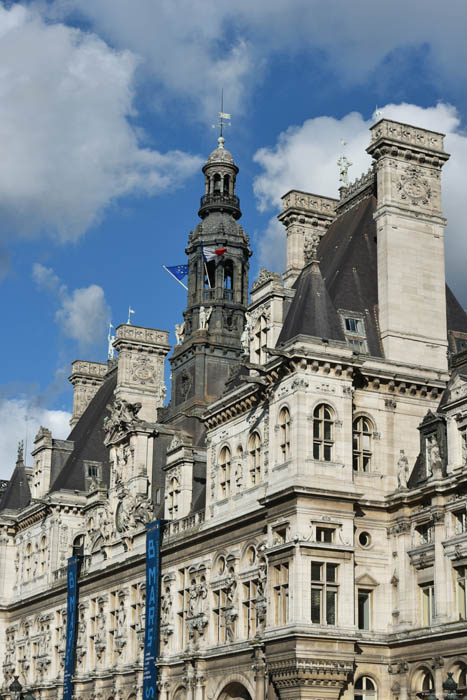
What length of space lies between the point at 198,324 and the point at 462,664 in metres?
33.6

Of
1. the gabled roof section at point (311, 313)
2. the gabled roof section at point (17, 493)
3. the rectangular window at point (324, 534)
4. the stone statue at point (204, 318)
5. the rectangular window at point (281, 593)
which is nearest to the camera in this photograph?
the rectangular window at point (281, 593)

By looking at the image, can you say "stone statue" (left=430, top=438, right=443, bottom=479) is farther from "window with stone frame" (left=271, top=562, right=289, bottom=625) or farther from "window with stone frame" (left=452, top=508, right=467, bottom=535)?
"window with stone frame" (left=271, top=562, right=289, bottom=625)

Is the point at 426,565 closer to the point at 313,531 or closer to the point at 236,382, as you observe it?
the point at 313,531

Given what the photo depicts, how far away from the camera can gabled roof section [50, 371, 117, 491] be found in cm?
7381

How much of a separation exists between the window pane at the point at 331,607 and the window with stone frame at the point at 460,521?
16.9 feet

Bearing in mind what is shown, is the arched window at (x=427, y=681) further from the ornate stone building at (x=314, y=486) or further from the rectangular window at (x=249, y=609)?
the rectangular window at (x=249, y=609)

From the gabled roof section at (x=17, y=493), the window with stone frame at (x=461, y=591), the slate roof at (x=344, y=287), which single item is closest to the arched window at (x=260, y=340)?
the slate roof at (x=344, y=287)

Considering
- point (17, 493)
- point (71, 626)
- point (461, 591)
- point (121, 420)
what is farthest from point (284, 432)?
point (17, 493)

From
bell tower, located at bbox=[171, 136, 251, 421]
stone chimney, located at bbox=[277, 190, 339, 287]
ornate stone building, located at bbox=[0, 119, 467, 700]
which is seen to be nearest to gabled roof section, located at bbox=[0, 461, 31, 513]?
ornate stone building, located at bbox=[0, 119, 467, 700]

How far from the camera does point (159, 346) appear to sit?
7462 centimetres

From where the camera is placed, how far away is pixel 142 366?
2911 inches

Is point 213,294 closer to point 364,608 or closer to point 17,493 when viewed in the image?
point 17,493

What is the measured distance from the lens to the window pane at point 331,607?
43.4m

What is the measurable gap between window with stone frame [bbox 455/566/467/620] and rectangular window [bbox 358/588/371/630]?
4.36 meters
